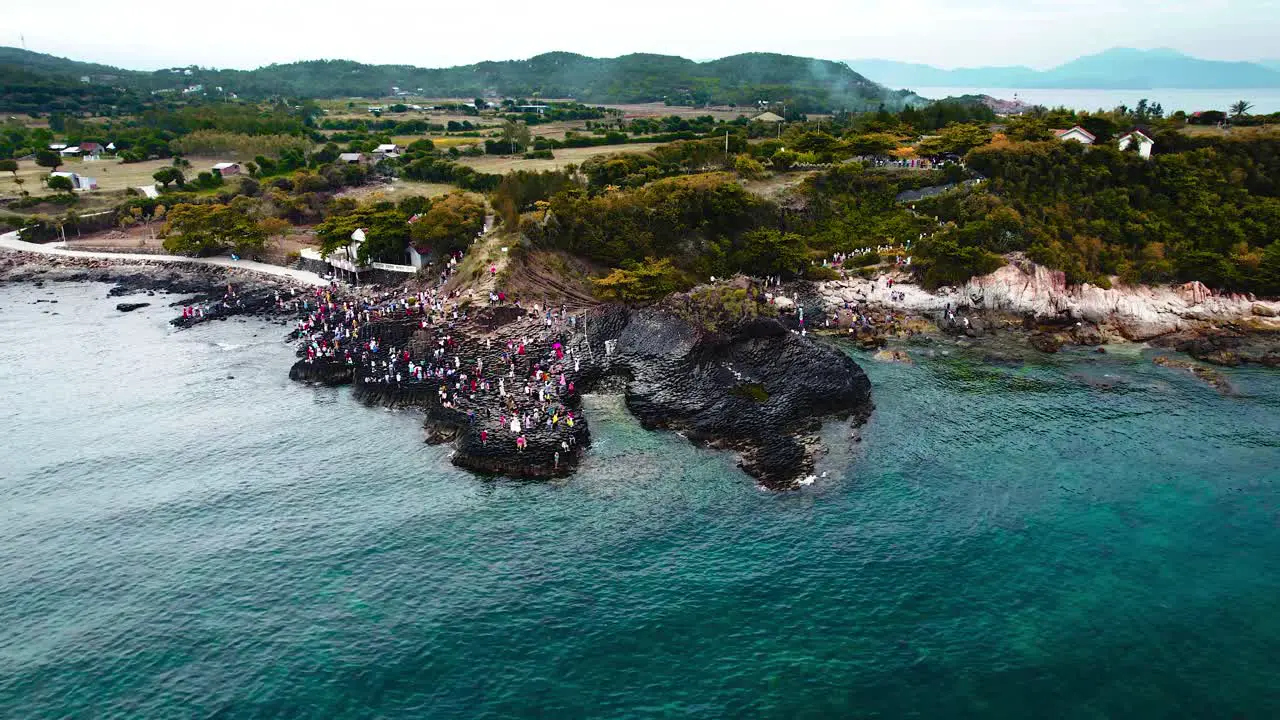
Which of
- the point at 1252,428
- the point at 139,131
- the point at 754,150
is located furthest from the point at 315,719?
the point at 139,131

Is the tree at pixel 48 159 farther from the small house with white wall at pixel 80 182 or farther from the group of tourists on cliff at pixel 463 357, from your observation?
the group of tourists on cliff at pixel 463 357

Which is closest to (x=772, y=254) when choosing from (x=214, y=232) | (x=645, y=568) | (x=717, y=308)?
(x=717, y=308)

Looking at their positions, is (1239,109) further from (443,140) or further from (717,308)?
(443,140)

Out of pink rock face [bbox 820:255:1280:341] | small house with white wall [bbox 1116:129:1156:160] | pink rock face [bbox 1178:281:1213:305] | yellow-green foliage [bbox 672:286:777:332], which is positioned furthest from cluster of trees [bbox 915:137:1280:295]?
yellow-green foliage [bbox 672:286:777:332]

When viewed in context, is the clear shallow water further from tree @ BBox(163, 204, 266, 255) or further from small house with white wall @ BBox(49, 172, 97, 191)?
small house with white wall @ BBox(49, 172, 97, 191)

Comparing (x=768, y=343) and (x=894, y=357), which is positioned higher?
(x=768, y=343)

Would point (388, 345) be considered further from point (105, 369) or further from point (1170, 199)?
point (1170, 199)

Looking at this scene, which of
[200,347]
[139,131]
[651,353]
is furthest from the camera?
[139,131]
